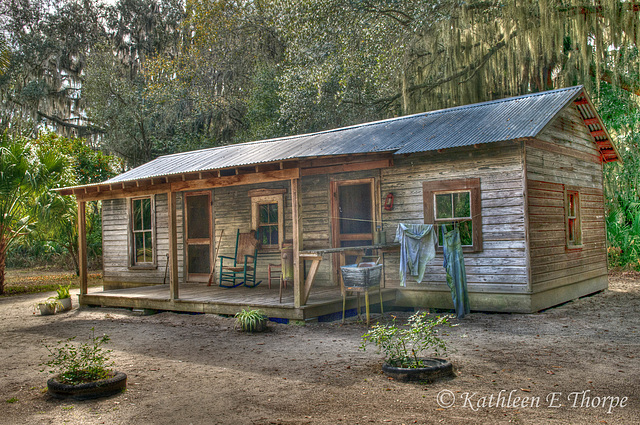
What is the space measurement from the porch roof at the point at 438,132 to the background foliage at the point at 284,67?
10.7ft

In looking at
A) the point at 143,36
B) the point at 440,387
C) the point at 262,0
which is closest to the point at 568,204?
the point at 440,387

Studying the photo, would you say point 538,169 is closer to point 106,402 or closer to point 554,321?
point 554,321

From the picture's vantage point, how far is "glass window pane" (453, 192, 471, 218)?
9227 mm

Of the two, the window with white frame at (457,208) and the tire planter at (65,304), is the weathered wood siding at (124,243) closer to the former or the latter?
the tire planter at (65,304)

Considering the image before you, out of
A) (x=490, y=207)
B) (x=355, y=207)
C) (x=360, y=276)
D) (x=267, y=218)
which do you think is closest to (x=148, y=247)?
(x=267, y=218)

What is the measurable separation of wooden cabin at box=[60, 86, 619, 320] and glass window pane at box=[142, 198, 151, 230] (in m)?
0.69

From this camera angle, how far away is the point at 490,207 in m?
8.90

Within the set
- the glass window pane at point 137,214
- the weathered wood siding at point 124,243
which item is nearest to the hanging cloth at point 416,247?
the weathered wood siding at point 124,243

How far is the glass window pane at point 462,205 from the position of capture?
30.3 ft

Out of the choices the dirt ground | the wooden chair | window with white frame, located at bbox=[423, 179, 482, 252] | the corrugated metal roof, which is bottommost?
the dirt ground

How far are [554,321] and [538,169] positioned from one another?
2633mm

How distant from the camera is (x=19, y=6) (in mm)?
24812

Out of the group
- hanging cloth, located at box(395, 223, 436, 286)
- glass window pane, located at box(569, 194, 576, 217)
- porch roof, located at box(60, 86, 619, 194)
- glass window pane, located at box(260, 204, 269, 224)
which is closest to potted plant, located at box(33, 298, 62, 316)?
porch roof, located at box(60, 86, 619, 194)

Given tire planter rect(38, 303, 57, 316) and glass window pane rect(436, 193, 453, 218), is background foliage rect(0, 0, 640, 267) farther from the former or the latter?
glass window pane rect(436, 193, 453, 218)
